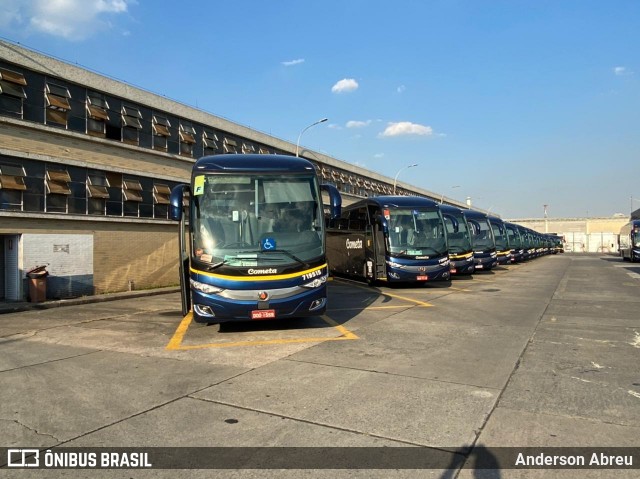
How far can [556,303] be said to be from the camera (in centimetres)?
1346

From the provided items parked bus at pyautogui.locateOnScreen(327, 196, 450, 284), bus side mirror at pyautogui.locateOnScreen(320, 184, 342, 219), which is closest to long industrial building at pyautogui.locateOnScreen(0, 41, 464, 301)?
parked bus at pyautogui.locateOnScreen(327, 196, 450, 284)

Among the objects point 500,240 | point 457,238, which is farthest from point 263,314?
point 500,240

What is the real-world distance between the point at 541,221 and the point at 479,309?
405ft

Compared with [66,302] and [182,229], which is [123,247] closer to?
[66,302]

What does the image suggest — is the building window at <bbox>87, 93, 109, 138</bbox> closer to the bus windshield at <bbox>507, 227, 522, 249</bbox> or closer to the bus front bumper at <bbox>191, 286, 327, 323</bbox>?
the bus front bumper at <bbox>191, 286, 327, 323</bbox>

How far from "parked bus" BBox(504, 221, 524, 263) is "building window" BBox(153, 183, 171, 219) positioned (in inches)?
1041

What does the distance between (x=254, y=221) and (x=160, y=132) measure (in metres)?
17.4

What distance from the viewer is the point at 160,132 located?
24.2 meters

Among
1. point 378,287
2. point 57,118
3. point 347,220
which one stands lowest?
point 378,287

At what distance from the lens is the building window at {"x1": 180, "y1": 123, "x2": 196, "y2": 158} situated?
2581cm

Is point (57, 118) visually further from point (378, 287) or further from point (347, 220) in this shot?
point (378, 287)

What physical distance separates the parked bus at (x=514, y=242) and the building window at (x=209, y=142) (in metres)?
23.5

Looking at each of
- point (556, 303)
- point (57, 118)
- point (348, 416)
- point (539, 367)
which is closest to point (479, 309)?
point (556, 303)

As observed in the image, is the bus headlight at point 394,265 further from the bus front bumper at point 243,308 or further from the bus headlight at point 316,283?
the bus front bumper at point 243,308
